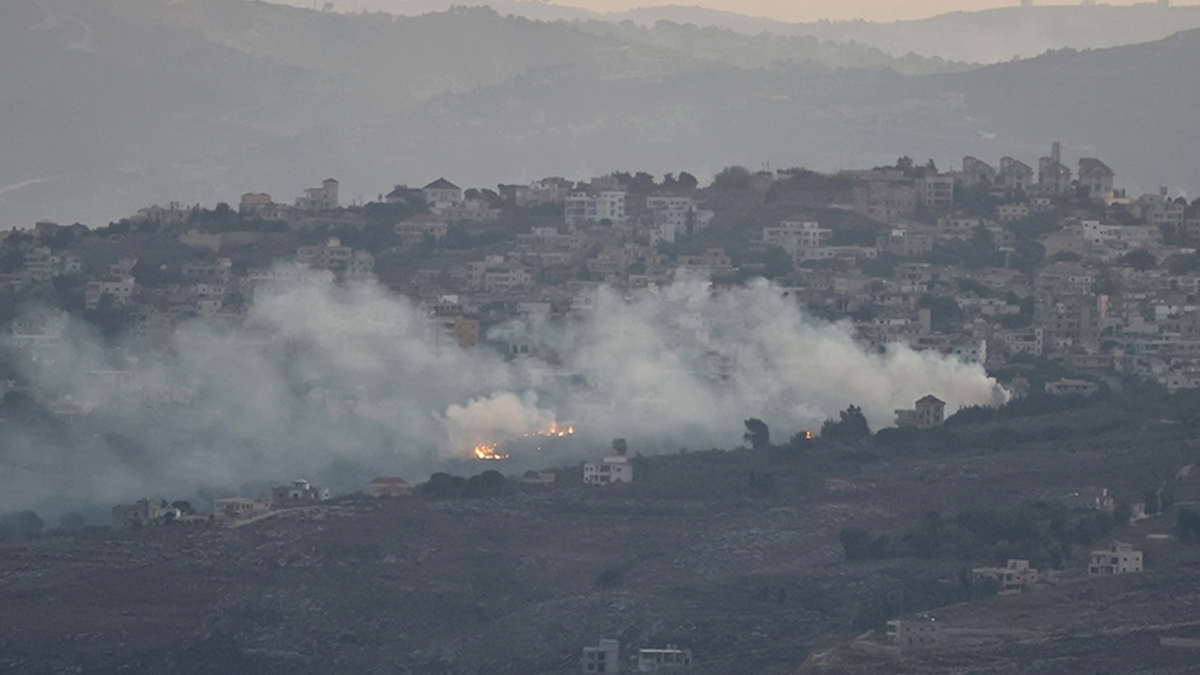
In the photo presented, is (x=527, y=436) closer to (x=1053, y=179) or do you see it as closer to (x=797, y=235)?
(x=797, y=235)

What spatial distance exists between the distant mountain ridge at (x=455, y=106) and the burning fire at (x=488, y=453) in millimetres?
39437

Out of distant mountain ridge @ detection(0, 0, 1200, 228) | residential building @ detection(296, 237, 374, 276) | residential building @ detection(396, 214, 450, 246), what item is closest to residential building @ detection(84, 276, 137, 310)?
residential building @ detection(296, 237, 374, 276)

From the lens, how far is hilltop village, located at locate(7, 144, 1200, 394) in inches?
2591

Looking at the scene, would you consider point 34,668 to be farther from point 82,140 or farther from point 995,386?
point 82,140

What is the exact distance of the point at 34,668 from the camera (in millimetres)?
46094

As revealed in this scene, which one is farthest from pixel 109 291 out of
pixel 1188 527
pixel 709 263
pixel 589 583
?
pixel 1188 527

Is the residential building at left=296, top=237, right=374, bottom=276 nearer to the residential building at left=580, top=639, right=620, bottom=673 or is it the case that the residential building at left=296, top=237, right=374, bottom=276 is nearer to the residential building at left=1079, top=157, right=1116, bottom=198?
the residential building at left=1079, top=157, right=1116, bottom=198

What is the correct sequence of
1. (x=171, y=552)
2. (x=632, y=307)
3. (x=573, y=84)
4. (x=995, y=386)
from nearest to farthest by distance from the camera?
(x=171, y=552) → (x=995, y=386) → (x=632, y=307) → (x=573, y=84)

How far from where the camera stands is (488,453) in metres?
58.1

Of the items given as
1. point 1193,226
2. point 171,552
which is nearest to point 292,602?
point 171,552

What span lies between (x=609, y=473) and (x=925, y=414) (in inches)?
227

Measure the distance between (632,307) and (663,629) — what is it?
20.9m

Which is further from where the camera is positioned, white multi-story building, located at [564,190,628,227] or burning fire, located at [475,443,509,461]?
white multi-story building, located at [564,190,628,227]

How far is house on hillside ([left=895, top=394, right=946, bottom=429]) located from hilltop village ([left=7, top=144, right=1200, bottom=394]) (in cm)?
316
